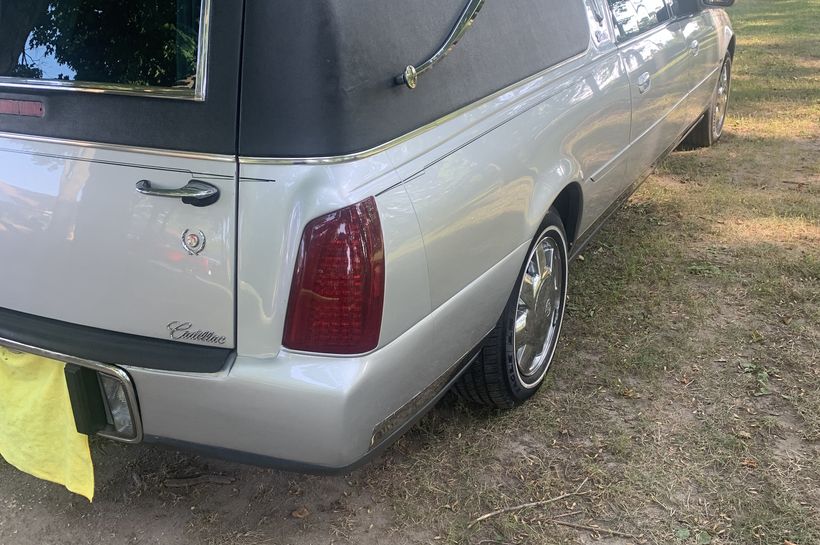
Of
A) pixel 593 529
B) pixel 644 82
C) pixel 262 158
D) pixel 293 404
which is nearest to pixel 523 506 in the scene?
pixel 593 529

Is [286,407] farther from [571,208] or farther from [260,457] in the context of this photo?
[571,208]

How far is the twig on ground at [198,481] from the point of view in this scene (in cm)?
259

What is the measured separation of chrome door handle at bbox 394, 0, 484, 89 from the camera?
1.95 meters

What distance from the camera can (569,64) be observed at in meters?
2.98

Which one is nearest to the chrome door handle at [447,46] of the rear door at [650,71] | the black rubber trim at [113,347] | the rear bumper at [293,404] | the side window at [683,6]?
the rear bumper at [293,404]

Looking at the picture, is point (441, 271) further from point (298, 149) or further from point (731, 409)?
point (731, 409)

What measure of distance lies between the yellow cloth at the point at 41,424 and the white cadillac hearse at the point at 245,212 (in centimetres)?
8

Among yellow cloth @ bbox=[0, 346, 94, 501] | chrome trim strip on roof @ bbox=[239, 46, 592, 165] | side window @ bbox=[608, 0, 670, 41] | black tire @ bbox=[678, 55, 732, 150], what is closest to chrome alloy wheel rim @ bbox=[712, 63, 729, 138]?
black tire @ bbox=[678, 55, 732, 150]

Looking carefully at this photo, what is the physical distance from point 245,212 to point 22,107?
2.38 feet

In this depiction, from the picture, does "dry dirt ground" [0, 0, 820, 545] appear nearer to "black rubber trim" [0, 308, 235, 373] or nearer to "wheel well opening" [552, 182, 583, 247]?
"wheel well opening" [552, 182, 583, 247]

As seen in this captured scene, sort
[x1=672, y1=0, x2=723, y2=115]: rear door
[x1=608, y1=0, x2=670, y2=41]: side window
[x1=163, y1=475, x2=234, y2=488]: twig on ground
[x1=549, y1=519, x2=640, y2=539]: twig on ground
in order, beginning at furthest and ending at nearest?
[x1=672, y1=0, x2=723, y2=115]: rear door
[x1=608, y1=0, x2=670, y2=41]: side window
[x1=163, y1=475, x2=234, y2=488]: twig on ground
[x1=549, y1=519, x2=640, y2=539]: twig on ground

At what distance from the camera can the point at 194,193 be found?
1.77 m

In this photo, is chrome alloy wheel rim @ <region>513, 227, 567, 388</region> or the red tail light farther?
chrome alloy wheel rim @ <region>513, 227, 567, 388</region>

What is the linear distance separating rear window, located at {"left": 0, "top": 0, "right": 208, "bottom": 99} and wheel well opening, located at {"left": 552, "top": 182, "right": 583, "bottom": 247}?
5.46 feet
